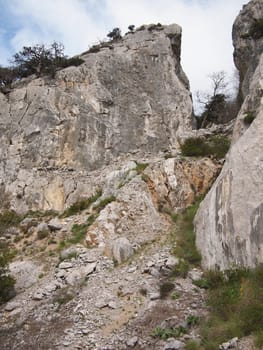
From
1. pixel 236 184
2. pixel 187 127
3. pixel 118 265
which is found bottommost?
pixel 118 265

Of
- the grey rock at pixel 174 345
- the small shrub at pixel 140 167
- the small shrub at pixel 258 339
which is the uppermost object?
the small shrub at pixel 140 167

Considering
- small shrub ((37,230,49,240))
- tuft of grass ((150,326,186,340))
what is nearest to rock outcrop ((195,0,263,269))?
tuft of grass ((150,326,186,340))

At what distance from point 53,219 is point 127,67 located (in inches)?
636

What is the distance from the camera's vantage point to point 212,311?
12.4m

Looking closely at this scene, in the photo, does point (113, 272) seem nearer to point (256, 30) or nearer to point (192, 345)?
point (192, 345)

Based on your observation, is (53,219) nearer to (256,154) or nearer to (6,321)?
(6,321)

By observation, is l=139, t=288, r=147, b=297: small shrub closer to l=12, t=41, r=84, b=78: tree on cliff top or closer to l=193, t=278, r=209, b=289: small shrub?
l=193, t=278, r=209, b=289: small shrub

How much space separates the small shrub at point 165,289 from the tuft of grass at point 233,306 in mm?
1292

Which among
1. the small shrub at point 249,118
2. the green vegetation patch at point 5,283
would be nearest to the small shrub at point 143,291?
the green vegetation patch at point 5,283

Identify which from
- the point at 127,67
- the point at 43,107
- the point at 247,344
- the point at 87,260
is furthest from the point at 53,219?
the point at 127,67

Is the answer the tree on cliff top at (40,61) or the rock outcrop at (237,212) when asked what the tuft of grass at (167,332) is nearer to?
the rock outcrop at (237,212)

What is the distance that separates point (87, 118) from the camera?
27.6 m

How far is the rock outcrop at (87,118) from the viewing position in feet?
83.1

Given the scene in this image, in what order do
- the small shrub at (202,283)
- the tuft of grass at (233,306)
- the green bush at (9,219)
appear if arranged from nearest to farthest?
1. the tuft of grass at (233,306)
2. the small shrub at (202,283)
3. the green bush at (9,219)
